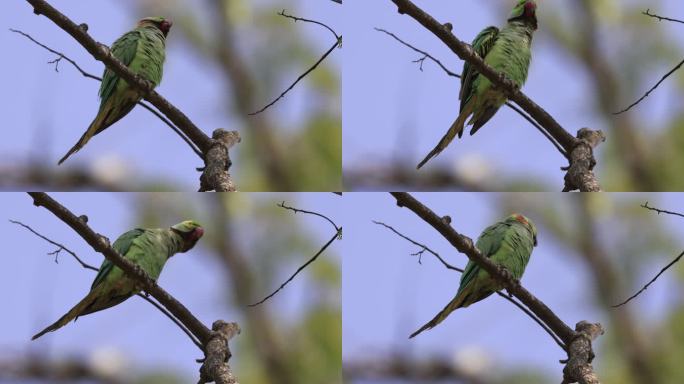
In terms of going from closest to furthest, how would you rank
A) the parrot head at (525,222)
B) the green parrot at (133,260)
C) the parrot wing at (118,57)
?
1. the green parrot at (133,260)
2. the parrot wing at (118,57)
3. the parrot head at (525,222)

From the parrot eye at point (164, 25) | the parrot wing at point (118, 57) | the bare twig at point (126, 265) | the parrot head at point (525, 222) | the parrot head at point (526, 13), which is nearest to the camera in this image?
the bare twig at point (126, 265)

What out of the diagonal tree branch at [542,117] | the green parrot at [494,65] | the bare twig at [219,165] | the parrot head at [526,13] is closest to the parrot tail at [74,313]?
the bare twig at [219,165]

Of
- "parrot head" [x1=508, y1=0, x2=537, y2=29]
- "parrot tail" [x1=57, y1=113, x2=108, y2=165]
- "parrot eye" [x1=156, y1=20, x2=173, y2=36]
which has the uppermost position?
"parrot head" [x1=508, y1=0, x2=537, y2=29]

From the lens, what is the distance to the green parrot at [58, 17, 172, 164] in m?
4.12

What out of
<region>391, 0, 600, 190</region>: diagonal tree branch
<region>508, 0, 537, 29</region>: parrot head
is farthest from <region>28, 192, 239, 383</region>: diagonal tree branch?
<region>508, 0, 537, 29</region>: parrot head

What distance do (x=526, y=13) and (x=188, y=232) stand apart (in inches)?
81.5

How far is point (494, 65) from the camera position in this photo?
14.1 ft

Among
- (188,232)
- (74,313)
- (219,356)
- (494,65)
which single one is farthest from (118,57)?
(494,65)

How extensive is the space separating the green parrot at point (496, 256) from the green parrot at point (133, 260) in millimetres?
1270

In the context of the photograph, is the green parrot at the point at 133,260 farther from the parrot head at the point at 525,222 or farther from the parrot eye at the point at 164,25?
the parrot head at the point at 525,222

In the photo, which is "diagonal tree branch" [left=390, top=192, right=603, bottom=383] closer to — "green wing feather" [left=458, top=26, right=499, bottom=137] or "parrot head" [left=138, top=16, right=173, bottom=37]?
"green wing feather" [left=458, top=26, right=499, bottom=137]

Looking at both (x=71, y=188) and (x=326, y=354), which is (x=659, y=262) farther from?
(x=71, y=188)

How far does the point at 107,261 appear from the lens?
159 inches

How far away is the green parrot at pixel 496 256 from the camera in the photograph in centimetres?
400
